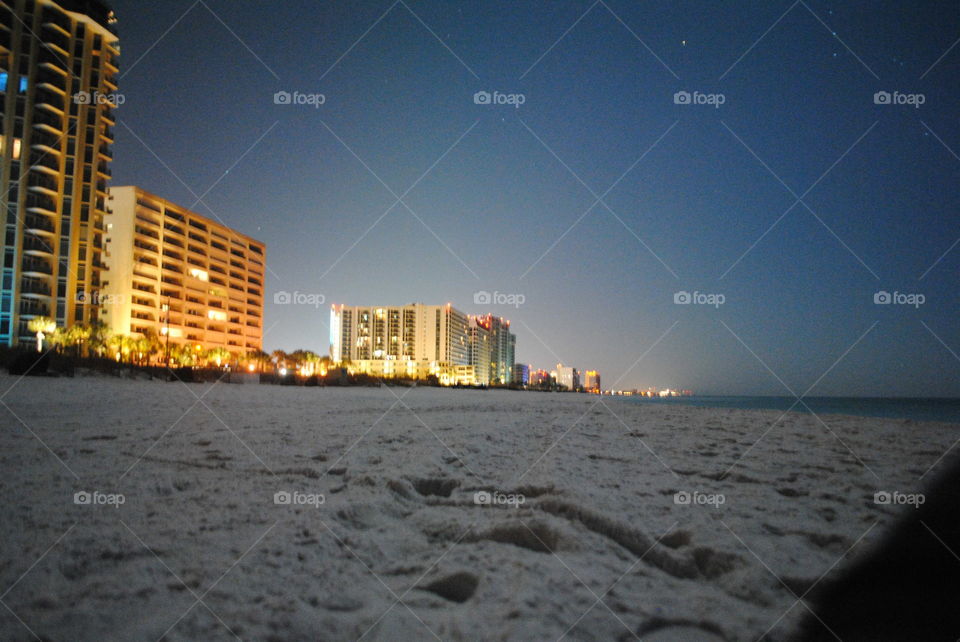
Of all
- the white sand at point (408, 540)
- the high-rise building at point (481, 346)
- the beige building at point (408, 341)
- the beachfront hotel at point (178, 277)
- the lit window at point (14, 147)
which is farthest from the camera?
the high-rise building at point (481, 346)

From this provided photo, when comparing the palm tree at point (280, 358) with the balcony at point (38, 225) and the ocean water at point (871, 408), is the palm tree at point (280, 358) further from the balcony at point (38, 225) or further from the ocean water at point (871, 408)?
the ocean water at point (871, 408)

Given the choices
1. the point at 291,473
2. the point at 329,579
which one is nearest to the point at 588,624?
the point at 329,579

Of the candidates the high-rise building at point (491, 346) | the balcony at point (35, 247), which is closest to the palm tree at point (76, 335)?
the balcony at point (35, 247)

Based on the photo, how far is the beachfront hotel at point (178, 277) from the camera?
81250 millimetres

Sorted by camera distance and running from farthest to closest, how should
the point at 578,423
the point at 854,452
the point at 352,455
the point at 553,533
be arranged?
the point at 578,423
the point at 854,452
the point at 352,455
the point at 553,533

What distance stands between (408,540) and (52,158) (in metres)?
78.5

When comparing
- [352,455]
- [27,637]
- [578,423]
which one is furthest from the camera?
[578,423]

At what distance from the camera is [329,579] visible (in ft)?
8.84

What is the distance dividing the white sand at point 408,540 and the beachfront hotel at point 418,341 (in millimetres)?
121467

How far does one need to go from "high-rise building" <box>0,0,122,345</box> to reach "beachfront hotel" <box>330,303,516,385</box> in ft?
234

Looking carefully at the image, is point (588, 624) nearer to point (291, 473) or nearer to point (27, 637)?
point (27, 637)

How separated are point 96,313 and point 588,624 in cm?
8569

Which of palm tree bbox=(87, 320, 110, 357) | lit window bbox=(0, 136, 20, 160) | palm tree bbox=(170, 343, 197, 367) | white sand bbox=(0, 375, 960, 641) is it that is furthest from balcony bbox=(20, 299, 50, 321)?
white sand bbox=(0, 375, 960, 641)

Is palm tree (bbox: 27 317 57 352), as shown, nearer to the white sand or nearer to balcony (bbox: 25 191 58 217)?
balcony (bbox: 25 191 58 217)
